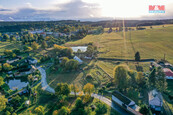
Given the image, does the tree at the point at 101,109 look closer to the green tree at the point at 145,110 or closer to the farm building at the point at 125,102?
the farm building at the point at 125,102

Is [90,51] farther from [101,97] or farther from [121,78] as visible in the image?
[101,97]

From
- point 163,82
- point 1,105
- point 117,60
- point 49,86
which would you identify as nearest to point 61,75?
point 49,86

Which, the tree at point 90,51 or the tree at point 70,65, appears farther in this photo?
the tree at point 90,51

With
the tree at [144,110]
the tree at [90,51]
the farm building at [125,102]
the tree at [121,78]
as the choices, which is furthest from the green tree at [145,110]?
the tree at [90,51]

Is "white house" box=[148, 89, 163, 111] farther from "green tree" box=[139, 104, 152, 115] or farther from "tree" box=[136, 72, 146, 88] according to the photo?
"tree" box=[136, 72, 146, 88]

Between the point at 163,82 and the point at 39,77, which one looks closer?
the point at 163,82

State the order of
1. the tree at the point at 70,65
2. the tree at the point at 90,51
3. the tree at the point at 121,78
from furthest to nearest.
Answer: the tree at the point at 90,51 → the tree at the point at 70,65 → the tree at the point at 121,78

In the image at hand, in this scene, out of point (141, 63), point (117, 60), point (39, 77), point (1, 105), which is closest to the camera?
point (1, 105)

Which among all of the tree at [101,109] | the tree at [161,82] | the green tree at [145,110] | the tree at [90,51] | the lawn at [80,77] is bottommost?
the tree at [101,109]

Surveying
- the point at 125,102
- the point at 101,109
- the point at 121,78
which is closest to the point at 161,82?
the point at 121,78

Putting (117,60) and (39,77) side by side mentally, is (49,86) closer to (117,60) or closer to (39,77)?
(39,77)

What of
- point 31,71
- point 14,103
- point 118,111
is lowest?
point 118,111
